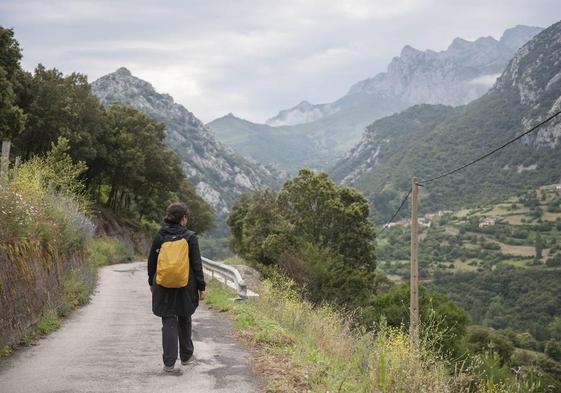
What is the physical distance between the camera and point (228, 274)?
17094 mm

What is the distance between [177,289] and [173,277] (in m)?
0.28

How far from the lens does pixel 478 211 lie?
18750 cm

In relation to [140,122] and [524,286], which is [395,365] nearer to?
[140,122]

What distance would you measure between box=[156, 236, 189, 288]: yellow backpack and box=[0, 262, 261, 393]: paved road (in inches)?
45.5

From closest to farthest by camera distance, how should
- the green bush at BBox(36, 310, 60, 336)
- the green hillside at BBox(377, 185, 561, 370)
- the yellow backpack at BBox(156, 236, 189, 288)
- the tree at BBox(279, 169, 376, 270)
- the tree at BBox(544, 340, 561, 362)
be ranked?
the yellow backpack at BBox(156, 236, 189, 288), the green bush at BBox(36, 310, 60, 336), the tree at BBox(279, 169, 376, 270), the tree at BBox(544, 340, 561, 362), the green hillside at BBox(377, 185, 561, 370)

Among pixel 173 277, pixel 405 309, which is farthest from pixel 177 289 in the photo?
pixel 405 309

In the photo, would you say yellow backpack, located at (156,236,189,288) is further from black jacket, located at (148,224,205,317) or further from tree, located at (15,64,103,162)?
tree, located at (15,64,103,162)

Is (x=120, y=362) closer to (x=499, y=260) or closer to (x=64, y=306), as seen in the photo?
(x=64, y=306)

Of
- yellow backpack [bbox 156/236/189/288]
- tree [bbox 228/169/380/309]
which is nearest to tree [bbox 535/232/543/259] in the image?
tree [bbox 228/169/380/309]

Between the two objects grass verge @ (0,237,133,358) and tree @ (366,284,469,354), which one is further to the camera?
tree @ (366,284,469,354)

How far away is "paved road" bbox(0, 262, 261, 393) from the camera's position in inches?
240

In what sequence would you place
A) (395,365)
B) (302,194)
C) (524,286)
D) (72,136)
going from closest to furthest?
(395,365) < (72,136) < (302,194) < (524,286)

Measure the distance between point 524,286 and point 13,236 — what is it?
116 meters

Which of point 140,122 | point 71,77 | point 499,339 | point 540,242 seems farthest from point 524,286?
point 71,77
